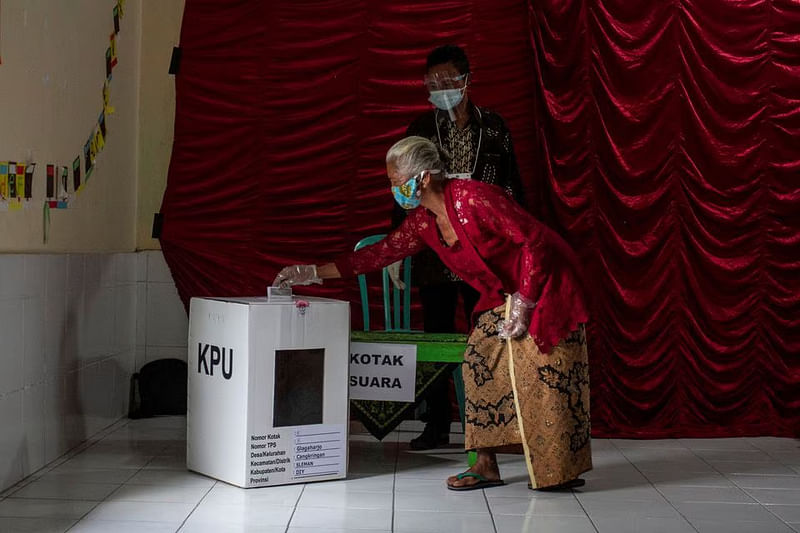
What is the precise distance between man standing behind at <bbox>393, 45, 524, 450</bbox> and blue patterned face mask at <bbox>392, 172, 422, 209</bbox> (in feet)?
2.44

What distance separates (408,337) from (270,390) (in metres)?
0.72

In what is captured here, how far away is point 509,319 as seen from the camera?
138 inches

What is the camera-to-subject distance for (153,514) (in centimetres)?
318

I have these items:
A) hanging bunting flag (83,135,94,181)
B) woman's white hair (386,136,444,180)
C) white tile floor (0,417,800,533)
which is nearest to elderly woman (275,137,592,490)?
woman's white hair (386,136,444,180)

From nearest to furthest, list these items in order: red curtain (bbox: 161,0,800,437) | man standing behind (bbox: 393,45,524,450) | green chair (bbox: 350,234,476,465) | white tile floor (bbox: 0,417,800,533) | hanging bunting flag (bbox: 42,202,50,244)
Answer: white tile floor (bbox: 0,417,800,533) → hanging bunting flag (bbox: 42,202,50,244) → green chair (bbox: 350,234,476,465) → man standing behind (bbox: 393,45,524,450) → red curtain (bbox: 161,0,800,437)

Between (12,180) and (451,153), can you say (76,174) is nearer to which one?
(12,180)

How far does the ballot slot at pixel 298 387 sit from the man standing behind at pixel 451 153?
63cm

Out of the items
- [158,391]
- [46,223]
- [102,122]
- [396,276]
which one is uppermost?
[102,122]

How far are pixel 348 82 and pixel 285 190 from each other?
59 centimetres

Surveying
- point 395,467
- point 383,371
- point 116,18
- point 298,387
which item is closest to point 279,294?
point 298,387

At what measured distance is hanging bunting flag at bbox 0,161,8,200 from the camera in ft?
11.3

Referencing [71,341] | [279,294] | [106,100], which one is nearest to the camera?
[279,294]

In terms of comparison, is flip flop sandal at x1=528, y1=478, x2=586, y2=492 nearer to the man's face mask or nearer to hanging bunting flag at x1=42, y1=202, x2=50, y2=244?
the man's face mask

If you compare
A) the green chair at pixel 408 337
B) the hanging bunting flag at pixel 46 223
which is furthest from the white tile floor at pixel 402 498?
the hanging bunting flag at pixel 46 223
